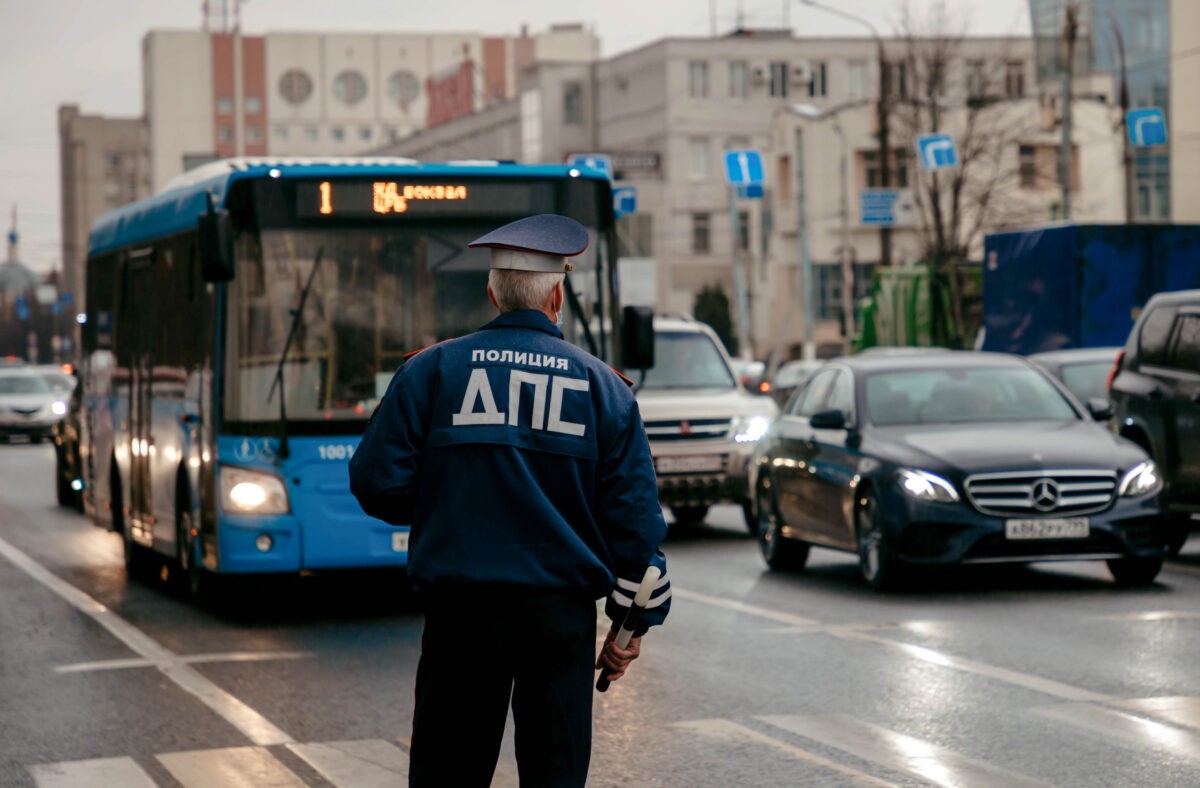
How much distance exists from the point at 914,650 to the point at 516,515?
638 cm

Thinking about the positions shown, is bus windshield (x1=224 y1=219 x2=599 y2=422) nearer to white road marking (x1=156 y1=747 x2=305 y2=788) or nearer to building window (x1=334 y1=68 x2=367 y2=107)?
white road marking (x1=156 y1=747 x2=305 y2=788)

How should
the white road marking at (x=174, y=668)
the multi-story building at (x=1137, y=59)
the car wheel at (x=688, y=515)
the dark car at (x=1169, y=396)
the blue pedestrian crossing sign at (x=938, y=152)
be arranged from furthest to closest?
the multi-story building at (x=1137, y=59)
the blue pedestrian crossing sign at (x=938, y=152)
the car wheel at (x=688, y=515)
the dark car at (x=1169, y=396)
the white road marking at (x=174, y=668)

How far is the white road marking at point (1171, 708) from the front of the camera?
8633 mm

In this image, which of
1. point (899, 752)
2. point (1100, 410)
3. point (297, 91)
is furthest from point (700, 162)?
point (899, 752)

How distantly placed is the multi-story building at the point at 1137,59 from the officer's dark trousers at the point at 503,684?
278ft

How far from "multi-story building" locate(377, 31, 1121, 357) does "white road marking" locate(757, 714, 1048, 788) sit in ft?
244

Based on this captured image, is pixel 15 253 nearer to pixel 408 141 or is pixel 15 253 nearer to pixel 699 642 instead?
pixel 408 141

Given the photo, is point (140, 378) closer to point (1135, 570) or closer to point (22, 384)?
point (1135, 570)

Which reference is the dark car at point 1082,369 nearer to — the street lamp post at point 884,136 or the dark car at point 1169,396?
the dark car at point 1169,396

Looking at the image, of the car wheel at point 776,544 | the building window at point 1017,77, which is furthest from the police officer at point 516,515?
the building window at point 1017,77

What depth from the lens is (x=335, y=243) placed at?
12.7 m

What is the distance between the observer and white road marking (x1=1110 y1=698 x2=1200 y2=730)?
8.63m

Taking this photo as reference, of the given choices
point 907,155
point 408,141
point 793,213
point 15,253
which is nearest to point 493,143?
point 408,141

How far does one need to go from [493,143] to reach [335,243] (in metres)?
105
